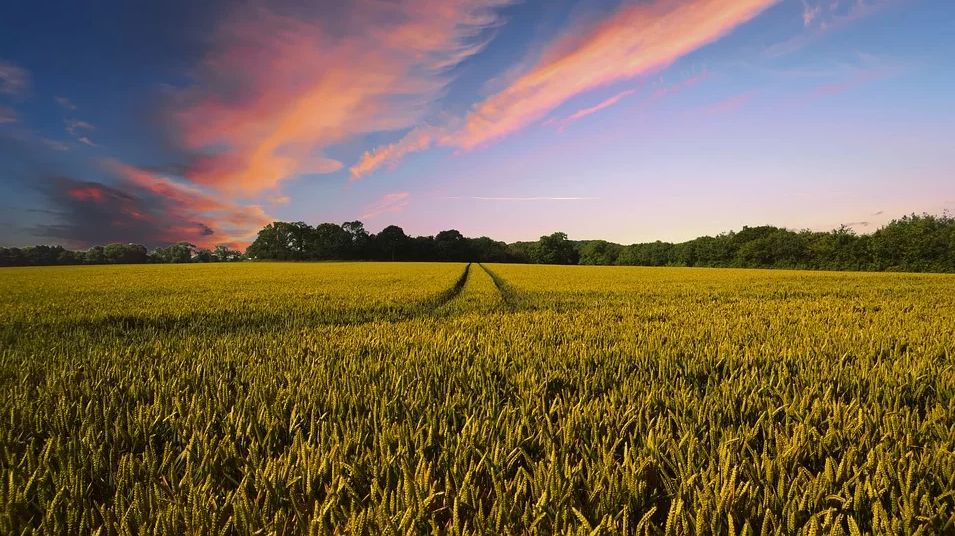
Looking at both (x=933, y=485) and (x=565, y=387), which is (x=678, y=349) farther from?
(x=933, y=485)

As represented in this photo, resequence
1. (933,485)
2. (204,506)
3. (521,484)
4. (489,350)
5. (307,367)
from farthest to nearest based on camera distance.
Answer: (489,350)
(307,367)
(933,485)
(521,484)
(204,506)

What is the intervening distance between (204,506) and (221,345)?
485 centimetres

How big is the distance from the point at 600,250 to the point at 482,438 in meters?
141

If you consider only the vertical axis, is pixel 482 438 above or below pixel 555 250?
below

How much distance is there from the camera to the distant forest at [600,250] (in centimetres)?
7044

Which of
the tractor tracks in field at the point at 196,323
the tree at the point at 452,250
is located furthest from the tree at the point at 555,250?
the tractor tracks in field at the point at 196,323

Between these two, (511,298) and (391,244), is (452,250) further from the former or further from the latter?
(511,298)

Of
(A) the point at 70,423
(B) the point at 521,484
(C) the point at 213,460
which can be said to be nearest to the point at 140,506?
(C) the point at 213,460

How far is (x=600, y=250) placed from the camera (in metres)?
137

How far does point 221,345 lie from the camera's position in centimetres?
566

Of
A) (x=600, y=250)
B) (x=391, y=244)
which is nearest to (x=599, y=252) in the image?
(x=600, y=250)

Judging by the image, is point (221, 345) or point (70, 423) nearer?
point (70, 423)

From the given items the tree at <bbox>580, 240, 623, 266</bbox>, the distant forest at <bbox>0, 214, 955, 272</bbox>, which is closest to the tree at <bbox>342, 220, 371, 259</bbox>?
the distant forest at <bbox>0, 214, 955, 272</bbox>

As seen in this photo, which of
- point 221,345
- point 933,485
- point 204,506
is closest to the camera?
point 204,506
